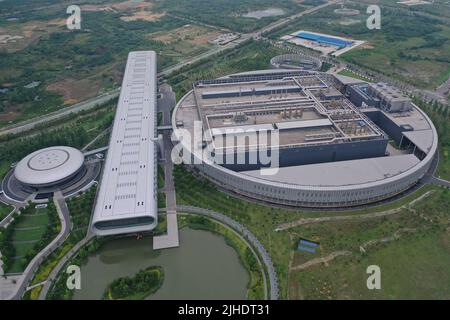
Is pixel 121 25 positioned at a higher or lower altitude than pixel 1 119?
higher

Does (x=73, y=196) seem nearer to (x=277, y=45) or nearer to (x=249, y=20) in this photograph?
(x=277, y=45)

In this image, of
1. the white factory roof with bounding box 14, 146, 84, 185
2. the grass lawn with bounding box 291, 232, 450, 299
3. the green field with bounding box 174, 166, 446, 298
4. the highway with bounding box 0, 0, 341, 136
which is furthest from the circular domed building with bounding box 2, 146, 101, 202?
the grass lawn with bounding box 291, 232, 450, 299

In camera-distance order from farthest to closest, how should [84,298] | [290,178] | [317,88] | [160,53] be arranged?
[160,53], [317,88], [290,178], [84,298]

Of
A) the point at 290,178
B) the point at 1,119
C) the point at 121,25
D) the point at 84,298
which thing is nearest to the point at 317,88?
the point at 290,178

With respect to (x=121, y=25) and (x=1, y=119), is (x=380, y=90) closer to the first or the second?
(x=1, y=119)

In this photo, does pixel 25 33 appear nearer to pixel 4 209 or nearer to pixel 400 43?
pixel 4 209

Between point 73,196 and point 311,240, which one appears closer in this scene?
point 311,240

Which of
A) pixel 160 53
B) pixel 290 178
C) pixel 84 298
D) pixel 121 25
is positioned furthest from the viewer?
pixel 121 25

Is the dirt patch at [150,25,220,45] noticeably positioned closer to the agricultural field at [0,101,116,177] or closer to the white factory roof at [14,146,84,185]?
the agricultural field at [0,101,116,177]

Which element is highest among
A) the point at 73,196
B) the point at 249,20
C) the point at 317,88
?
the point at 249,20

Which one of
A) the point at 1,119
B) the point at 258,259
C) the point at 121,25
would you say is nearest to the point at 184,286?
the point at 258,259
